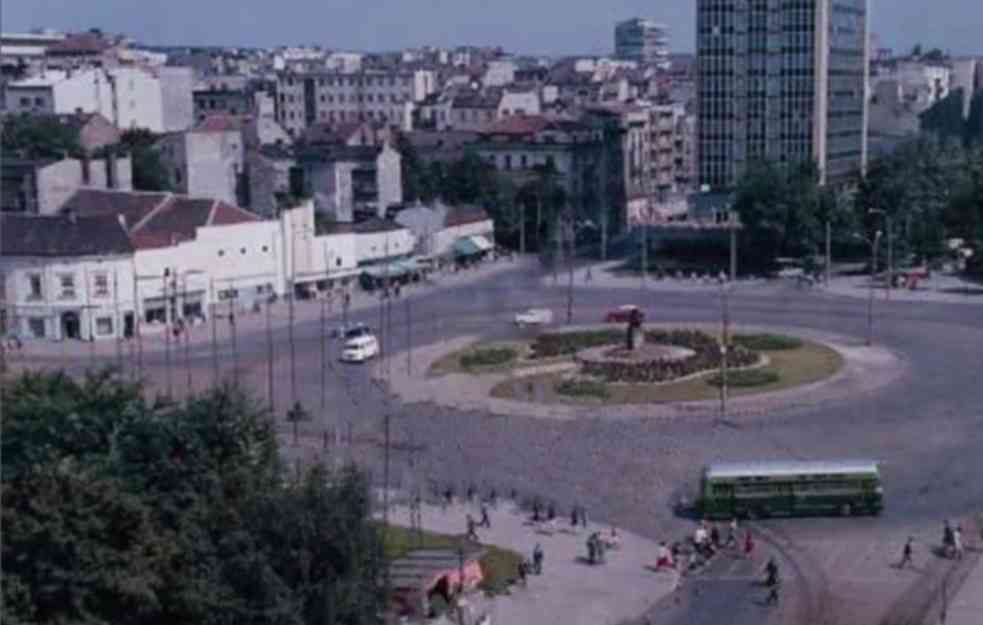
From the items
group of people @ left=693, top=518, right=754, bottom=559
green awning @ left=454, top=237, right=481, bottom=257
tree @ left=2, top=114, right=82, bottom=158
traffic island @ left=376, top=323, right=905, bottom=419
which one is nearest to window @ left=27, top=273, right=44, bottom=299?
traffic island @ left=376, top=323, right=905, bottom=419

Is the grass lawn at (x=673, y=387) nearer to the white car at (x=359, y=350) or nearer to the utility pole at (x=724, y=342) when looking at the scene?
the utility pole at (x=724, y=342)

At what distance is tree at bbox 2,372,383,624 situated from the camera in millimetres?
10680

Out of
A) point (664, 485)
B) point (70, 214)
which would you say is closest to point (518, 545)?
point (664, 485)

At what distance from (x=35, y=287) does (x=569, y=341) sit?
9.75m

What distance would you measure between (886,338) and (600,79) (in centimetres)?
4550

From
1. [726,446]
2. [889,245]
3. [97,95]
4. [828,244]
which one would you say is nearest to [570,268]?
[828,244]

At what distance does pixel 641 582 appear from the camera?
15078 millimetres

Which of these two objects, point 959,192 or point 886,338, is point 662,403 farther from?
point 959,192

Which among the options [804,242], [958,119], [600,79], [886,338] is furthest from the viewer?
[600,79]

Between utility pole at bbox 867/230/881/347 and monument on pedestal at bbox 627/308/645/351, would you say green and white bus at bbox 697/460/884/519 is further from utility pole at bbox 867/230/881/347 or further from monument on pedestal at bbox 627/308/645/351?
utility pole at bbox 867/230/881/347

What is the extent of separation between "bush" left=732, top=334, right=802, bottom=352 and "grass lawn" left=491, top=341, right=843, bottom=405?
41.8 inches

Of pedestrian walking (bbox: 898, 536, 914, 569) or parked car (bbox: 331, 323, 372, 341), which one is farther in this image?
parked car (bbox: 331, 323, 372, 341)

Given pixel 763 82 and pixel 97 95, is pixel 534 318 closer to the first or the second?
pixel 763 82

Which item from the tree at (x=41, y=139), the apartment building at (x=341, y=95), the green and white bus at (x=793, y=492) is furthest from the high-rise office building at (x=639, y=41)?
the green and white bus at (x=793, y=492)
